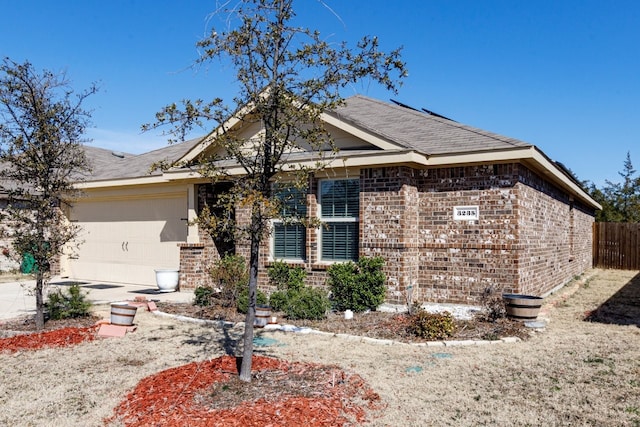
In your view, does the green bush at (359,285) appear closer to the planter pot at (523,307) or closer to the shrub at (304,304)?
the shrub at (304,304)

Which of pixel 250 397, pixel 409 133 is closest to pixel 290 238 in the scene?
pixel 409 133

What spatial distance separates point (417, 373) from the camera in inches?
227

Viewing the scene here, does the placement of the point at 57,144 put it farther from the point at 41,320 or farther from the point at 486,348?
the point at 486,348

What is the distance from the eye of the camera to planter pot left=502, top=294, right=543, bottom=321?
8.08m

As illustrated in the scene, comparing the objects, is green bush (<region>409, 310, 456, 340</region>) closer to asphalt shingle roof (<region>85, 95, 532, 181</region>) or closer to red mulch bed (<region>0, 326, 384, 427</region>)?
red mulch bed (<region>0, 326, 384, 427</region>)

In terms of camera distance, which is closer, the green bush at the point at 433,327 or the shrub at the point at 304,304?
the green bush at the point at 433,327

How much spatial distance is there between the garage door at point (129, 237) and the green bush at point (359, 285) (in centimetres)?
526

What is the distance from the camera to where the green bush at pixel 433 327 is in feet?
23.9

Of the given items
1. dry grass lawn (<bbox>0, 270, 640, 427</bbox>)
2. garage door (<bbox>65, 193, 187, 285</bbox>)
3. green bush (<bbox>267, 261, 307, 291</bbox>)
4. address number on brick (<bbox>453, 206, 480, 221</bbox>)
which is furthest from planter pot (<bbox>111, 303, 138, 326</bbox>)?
address number on brick (<bbox>453, 206, 480, 221</bbox>)

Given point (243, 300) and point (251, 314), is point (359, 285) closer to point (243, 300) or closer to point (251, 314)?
point (243, 300)

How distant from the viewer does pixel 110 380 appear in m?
5.52

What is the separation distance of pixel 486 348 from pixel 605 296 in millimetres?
7299

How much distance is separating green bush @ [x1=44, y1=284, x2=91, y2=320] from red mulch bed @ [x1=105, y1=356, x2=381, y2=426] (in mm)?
4181

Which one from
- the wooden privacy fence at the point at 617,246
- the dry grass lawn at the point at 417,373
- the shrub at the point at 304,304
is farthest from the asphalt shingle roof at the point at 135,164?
the wooden privacy fence at the point at 617,246
